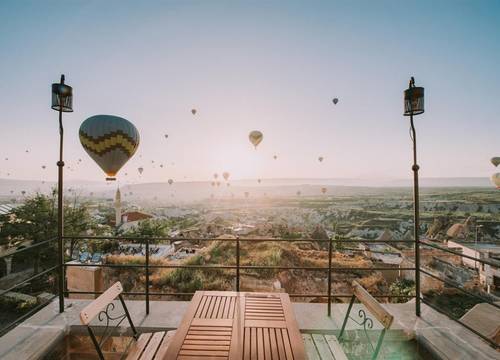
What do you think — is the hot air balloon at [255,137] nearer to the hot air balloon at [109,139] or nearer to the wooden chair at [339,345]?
the hot air balloon at [109,139]

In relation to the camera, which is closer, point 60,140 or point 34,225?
point 60,140

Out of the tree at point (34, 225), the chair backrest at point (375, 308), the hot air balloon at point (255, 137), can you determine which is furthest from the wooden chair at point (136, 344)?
the tree at point (34, 225)

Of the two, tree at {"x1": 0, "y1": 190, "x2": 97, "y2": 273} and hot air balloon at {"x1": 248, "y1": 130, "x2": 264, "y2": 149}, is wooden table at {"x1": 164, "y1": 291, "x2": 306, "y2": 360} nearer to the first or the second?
hot air balloon at {"x1": 248, "y1": 130, "x2": 264, "y2": 149}

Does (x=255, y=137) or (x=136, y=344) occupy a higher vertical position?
(x=255, y=137)

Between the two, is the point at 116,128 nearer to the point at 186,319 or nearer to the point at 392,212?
the point at 186,319

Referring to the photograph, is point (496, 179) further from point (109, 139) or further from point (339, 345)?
point (109, 139)

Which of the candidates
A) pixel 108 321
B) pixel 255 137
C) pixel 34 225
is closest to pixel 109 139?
pixel 108 321

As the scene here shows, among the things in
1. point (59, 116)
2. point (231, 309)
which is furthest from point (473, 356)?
point (59, 116)
